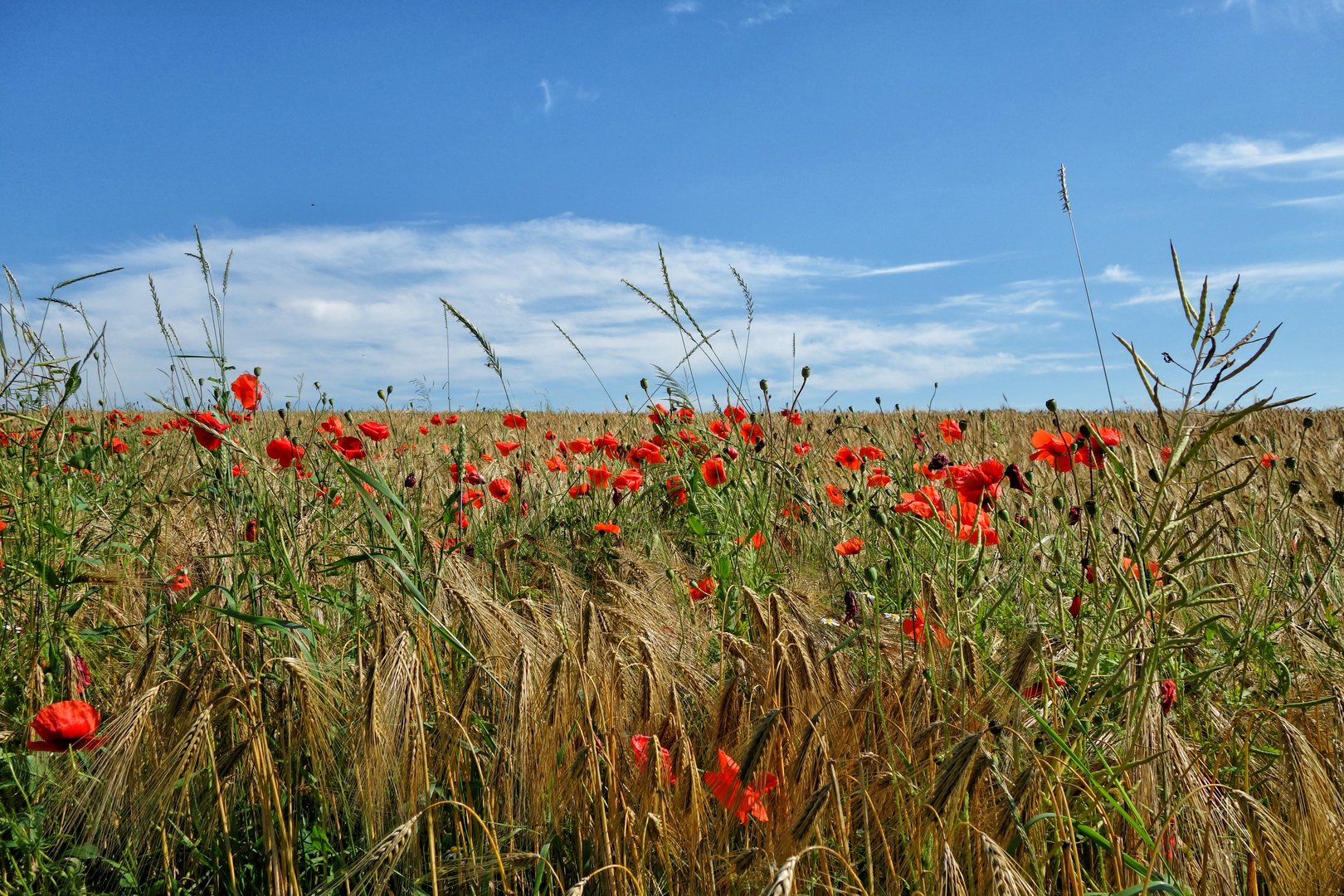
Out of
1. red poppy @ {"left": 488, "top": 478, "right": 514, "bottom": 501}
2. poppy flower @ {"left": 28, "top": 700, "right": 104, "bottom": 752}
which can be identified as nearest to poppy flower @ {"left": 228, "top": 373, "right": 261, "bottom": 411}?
red poppy @ {"left": 488, "top": 478, "right": 514, "bottom": 501}

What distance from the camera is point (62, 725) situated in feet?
4.62

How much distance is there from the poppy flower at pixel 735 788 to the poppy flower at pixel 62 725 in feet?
3.35

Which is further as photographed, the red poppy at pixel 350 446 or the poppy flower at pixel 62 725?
the red poppy at pixel 350 446

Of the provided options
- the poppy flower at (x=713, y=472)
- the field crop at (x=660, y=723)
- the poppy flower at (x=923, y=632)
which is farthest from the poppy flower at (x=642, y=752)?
the poppy flower at (x=713, y=472)

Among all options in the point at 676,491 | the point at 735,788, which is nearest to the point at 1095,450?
the point at 735,788

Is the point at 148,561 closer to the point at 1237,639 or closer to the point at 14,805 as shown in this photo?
the point at 14,805

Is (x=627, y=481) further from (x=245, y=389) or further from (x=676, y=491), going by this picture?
(x=245, y=389)

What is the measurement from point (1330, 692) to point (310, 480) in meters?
3.21

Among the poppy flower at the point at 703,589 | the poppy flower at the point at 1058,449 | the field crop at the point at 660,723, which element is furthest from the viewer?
the poppy flower at the point at 703,589

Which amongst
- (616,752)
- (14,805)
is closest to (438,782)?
(616,752)

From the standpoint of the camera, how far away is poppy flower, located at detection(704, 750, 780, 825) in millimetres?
1295

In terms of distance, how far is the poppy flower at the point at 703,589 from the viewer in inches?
97.2

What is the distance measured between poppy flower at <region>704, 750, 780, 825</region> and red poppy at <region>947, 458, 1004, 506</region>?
872mm

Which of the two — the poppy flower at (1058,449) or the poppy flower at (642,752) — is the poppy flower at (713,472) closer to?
the poppy flower at (1058,449)
